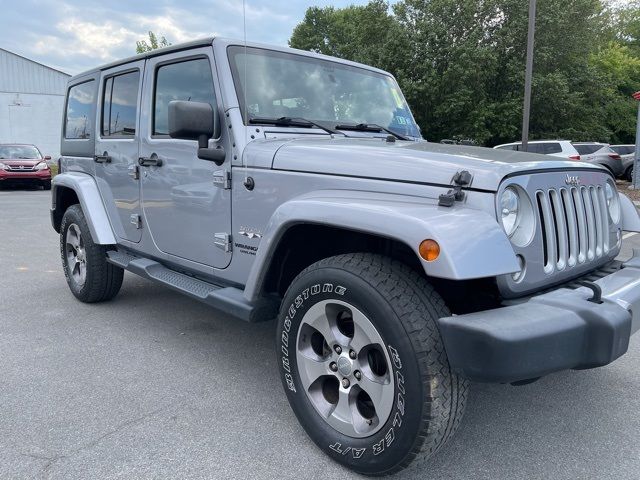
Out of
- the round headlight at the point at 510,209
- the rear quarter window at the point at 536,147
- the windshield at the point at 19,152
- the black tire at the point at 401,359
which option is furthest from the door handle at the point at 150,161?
the windshield at the point at 19,152

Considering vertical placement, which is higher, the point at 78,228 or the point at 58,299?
the point at 78,228

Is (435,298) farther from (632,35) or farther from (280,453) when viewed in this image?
(632,35)

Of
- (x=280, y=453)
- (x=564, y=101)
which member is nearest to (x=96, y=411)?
(x=280, y=453)

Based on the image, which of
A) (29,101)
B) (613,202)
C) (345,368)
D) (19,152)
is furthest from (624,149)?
(29,101)

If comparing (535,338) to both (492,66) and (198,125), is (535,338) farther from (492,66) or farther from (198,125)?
(492,66)

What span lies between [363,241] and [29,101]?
3515 cm

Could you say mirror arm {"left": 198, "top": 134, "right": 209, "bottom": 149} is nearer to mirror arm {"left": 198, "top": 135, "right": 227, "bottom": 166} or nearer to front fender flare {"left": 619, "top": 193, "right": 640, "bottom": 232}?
mirror arm {"left": 198, "top": 135, "right": 227, "bottom": 166}

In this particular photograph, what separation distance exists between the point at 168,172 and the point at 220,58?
2.80ft

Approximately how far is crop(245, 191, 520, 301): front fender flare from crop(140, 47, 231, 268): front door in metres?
0.85

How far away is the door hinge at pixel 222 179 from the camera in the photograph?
2984mm

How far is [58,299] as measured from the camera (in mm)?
4938

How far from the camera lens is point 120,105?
4164 millimetres

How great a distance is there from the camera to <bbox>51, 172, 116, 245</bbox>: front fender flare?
4199mm

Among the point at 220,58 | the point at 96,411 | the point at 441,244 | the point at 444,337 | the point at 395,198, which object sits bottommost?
the point at 96,411
